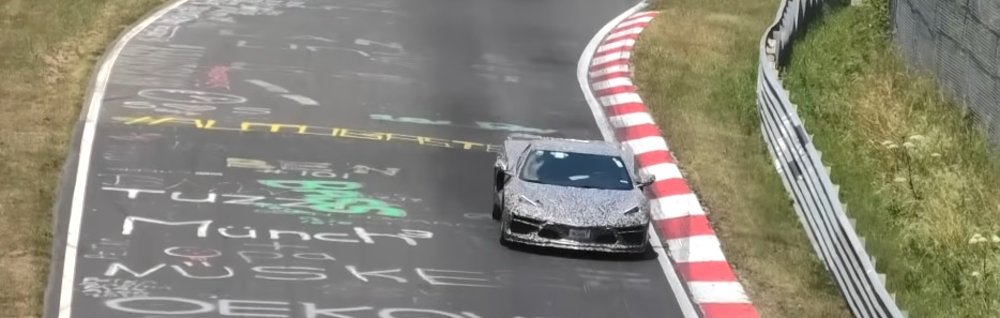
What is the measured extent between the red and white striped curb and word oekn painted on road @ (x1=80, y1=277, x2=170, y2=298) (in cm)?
590

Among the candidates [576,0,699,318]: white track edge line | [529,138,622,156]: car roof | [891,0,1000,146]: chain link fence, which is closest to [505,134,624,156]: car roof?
[529,138,622,156]: car roof

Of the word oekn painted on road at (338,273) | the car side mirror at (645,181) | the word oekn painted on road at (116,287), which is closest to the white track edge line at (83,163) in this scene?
the word oekn painted on road at (116,287)

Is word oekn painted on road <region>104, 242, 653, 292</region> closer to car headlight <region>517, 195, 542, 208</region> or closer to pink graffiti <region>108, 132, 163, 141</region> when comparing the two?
car headlight <region>517, 195, 542, 208</region>

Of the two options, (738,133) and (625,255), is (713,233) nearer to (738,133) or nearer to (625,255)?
(625,255)

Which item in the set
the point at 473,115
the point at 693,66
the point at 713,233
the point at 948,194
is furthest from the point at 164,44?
the point at 948,194

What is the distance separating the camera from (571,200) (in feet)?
64.5

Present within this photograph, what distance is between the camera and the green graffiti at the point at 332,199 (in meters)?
21.1

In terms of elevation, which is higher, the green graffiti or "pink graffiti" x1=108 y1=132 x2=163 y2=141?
"pink graffiti" x1=108 y1=132 x2=163 y2=141

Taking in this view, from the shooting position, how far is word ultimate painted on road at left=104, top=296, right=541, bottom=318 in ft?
55.2

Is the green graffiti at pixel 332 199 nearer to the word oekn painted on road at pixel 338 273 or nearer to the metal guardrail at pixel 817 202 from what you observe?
the word oekn painted on road at pixel 338 273

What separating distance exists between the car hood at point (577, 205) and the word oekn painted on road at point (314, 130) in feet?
16.4

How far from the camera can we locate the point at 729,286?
1919 centimetres

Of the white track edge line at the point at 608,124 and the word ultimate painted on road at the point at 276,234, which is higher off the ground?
the word ultimate painted on road at the point at 276,234

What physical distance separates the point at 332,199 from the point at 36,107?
6769 mm
